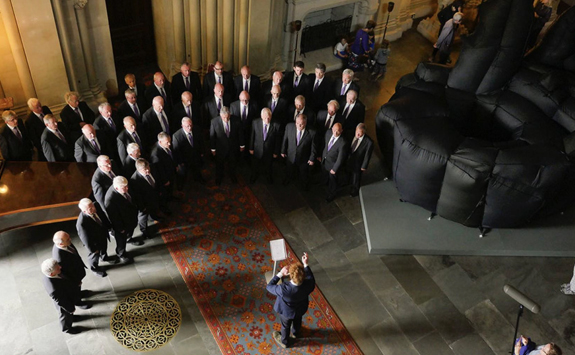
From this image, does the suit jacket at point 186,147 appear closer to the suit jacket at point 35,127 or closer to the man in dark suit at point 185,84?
the man in dark suit at point 185,84

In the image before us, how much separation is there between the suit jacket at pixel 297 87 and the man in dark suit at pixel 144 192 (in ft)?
9.03

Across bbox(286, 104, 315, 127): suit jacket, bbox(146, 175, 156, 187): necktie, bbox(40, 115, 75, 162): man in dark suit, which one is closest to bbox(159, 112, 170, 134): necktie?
bbox(146, 175, 156, 187): necktie

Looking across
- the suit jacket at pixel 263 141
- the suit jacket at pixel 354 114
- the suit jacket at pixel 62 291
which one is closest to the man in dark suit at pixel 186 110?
the suit jacket at pixel 263 141

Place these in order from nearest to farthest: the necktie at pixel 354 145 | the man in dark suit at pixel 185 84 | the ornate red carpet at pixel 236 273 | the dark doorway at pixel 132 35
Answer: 1. the ornate red carpet at pixel 236 273
2. the necktie at pixel 354 145
3. the man in dark suit at pixel 185 84
4. the dark doorway at pixel 132 35

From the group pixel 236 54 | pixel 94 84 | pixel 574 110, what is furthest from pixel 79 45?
pixel 574 110

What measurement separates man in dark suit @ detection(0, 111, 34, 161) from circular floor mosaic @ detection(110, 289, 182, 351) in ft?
8.36

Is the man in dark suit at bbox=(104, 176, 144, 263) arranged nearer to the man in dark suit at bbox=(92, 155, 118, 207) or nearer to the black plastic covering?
the man in dark suit at bbox=(92, 155, 118, 207)

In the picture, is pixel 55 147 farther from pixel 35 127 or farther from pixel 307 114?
pixel 307 114

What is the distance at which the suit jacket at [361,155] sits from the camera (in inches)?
305

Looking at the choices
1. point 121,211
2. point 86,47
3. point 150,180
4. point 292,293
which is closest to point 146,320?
point 121,211

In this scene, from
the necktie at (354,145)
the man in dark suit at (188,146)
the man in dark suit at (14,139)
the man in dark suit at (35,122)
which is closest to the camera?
the man in dark suit at (14,139)

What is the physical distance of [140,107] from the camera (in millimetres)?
8094

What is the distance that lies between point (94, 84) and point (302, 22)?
13.1 feet

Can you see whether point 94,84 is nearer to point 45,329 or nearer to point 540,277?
point 45,329
